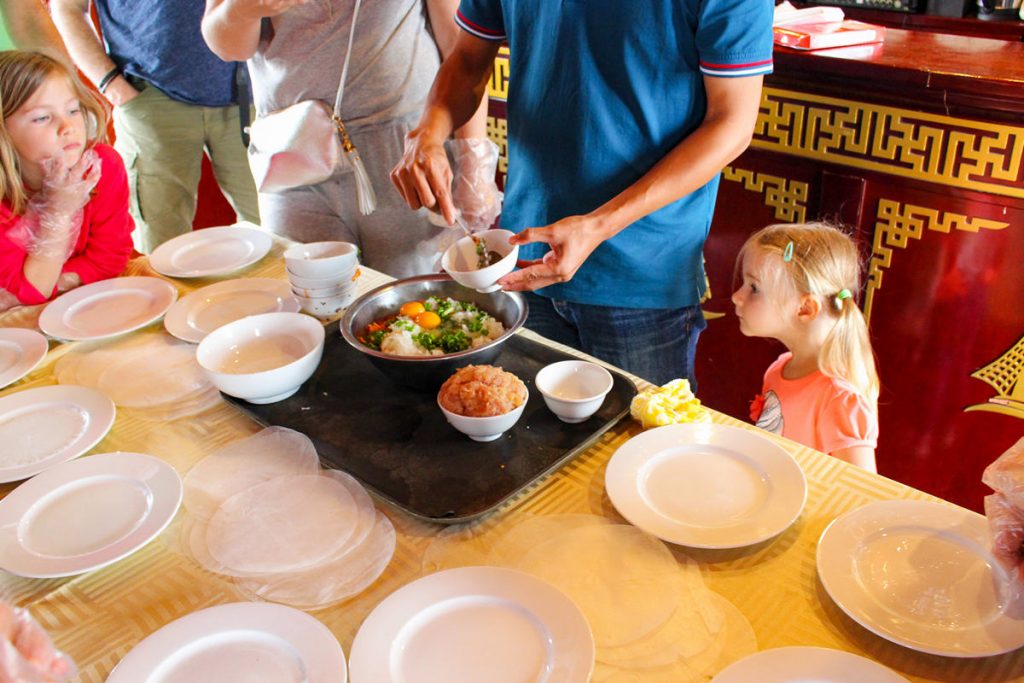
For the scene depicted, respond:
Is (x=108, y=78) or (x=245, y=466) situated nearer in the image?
(x=245, y=466)

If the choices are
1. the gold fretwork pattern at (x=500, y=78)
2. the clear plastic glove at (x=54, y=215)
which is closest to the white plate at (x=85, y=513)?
the clear plastic glove at (x=54, y=215)

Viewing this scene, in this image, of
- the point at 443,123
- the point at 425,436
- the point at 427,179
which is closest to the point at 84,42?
the point at 443,123

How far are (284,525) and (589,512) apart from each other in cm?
45

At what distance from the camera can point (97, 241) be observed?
2068 millimetres

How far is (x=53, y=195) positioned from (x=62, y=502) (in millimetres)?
1058

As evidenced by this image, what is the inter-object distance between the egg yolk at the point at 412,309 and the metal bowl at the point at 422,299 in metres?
0.03

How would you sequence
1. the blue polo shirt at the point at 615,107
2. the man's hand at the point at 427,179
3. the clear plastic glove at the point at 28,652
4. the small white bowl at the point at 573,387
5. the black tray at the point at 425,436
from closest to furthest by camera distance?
1. the clear plastic glove at the point at 28,652
2. the black tray at the point at 425,436
3. the small white bowl at the point at 573,387
4. the blue polo shirt at the point at 615,107
5. the man's hand at the point at 427,179

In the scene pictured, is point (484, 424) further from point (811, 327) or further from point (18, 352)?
point (18, 352)

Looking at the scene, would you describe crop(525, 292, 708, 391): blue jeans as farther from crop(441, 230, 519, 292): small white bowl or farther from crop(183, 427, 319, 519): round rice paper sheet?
crop(183, 427, 319, 519): round rice paper sheet

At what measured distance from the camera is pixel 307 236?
2.34 m

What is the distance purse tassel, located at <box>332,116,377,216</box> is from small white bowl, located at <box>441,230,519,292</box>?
766 millimetres

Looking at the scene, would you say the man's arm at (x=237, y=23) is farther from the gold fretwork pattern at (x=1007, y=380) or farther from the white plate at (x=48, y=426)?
the gold fretwork pattern at (x=1007, y=380)

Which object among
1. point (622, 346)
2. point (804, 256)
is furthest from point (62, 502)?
point (804, 256)

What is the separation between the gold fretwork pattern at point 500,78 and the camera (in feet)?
9.74
